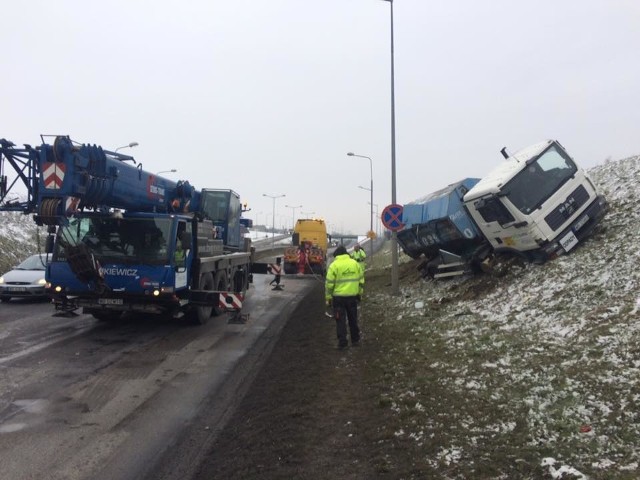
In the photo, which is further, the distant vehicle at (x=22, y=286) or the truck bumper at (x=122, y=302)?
the distant vehicle at (x=22, y=286)

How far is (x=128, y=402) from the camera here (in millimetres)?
6230

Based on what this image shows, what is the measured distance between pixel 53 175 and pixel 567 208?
963 centimetres

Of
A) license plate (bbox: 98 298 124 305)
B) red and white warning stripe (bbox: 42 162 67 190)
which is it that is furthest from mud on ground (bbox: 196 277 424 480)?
red and white warning stripe (bbox: 42 162 67 190)

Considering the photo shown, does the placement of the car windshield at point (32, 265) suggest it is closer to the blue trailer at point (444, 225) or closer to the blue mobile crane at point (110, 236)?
the blue mobile crane at point (110, 236)

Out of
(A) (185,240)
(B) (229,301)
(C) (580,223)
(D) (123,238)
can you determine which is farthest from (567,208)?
(D) (123,238)

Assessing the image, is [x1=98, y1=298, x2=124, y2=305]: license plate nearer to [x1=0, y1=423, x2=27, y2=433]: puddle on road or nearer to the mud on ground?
the mud on ground

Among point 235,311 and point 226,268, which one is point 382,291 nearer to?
point 226,268

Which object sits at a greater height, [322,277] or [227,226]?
[227,226]

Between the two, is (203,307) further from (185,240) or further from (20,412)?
(20,412)

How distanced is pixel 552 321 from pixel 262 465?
16.9ft

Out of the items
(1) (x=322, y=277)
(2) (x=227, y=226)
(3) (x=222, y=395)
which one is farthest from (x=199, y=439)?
(1) (x=322, y=277)

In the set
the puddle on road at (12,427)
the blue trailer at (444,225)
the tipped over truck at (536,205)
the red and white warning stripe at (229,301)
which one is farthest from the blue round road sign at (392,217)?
the puddle on road at (12,427)

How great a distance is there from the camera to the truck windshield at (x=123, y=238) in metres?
10.2

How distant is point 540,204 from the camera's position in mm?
10586
